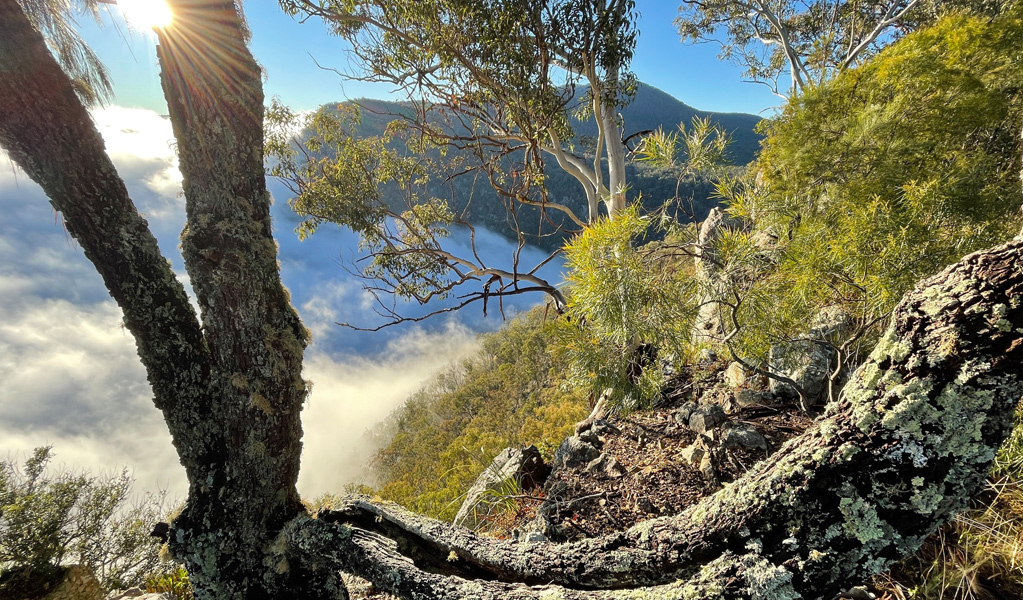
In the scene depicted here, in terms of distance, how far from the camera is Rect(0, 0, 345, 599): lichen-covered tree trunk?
1.48 metres

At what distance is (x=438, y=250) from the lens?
6.08 meters

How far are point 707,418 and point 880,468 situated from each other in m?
2.05

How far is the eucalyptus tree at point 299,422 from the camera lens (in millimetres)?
708

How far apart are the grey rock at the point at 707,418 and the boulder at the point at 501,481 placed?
46.8 inches

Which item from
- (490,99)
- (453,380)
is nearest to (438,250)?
(490,99)

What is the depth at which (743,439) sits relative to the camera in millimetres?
2281

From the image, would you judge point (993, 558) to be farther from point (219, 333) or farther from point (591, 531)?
point (219, 333)

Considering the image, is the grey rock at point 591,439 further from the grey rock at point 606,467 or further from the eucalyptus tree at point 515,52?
the eucalyptus tree at point 515,52

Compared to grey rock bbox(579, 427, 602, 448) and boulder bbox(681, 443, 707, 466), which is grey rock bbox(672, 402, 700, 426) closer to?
boulder bbox(681, 443, 707, 466)

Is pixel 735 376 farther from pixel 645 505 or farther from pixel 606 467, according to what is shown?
pixel 645 505

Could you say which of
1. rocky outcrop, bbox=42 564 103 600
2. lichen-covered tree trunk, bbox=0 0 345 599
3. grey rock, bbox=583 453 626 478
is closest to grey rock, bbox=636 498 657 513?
grey rock, bbox=583 453 626 478

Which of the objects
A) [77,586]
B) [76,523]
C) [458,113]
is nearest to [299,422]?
[77,586]

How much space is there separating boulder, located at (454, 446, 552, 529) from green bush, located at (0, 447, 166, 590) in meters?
4.36

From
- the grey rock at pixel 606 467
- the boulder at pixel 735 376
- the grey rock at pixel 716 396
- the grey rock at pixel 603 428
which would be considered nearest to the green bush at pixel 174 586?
the grey rock at pixel 606 467
